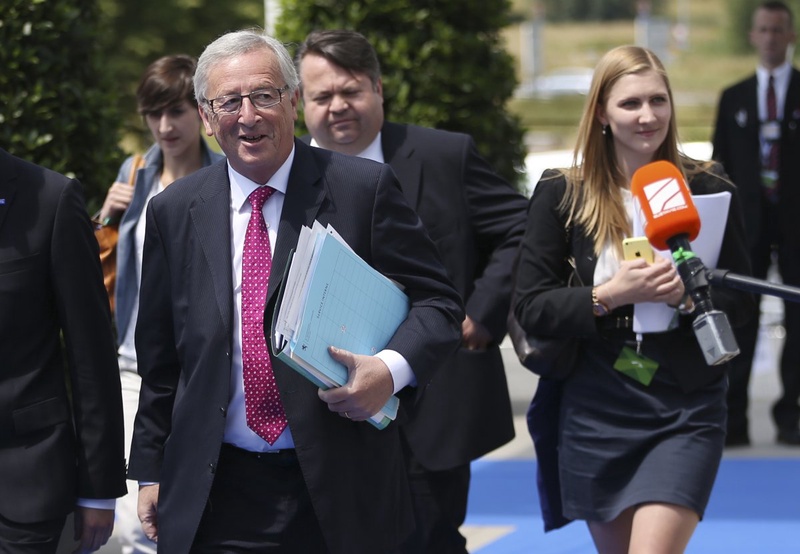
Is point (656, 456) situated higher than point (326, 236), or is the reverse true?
point (326, 236)

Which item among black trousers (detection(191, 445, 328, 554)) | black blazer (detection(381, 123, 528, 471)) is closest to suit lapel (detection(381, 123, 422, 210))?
black blazer (detection(381, 123, 528, 471))

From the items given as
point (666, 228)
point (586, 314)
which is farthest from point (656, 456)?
point (666, 228)

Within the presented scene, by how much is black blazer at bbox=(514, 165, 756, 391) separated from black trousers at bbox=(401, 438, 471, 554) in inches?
33.8

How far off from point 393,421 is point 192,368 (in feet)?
1.76

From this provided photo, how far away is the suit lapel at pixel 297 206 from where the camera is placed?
134 inches

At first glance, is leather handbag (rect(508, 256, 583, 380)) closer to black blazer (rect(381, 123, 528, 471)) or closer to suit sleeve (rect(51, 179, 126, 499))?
black blazer (rect(381, 123, 528, 471))

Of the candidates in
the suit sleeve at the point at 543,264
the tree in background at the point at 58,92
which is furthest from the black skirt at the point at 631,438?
the tree in background at the point at 58,92

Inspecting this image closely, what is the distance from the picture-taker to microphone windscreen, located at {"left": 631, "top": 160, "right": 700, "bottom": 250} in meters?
3.89

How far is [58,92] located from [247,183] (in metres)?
2.97

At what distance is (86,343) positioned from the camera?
12.0 feet

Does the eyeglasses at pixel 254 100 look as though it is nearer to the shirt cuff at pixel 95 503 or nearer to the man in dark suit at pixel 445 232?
the shirt cuff at pixel 95 503

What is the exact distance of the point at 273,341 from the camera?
3170 mm

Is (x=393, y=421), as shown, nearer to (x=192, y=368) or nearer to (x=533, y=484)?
(x=192, y=368)

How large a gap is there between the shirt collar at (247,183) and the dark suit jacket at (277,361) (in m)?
0.02
